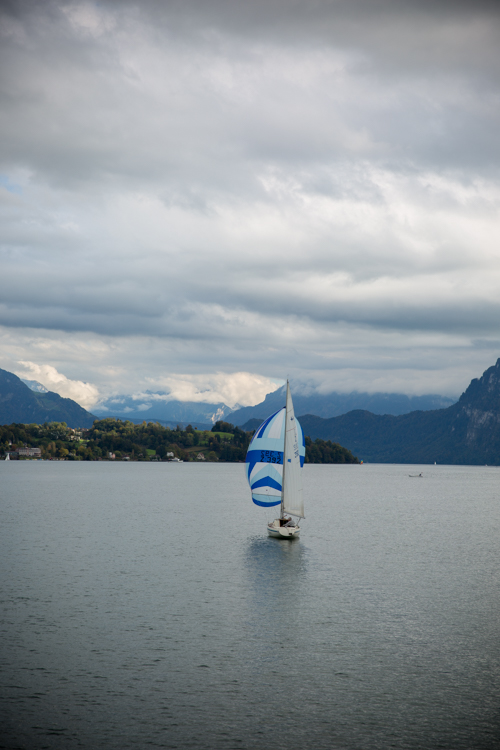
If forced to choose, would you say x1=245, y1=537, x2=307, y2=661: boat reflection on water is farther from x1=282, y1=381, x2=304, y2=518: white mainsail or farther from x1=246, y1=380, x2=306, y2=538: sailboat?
x1=282, y1=381, x2=304, y2=518: white mainsail

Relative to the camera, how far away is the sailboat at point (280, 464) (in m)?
79.5

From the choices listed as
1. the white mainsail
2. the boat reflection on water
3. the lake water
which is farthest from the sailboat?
the lake water

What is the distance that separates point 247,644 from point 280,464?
43165 millimetres

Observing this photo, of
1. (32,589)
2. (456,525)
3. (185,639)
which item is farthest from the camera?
(456,525)

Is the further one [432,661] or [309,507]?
[309,507]

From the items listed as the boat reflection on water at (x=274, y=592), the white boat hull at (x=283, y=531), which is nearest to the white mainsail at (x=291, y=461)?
the white boat hull at (x=283, y=531)

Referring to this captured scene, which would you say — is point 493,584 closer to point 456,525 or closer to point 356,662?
point 356,662

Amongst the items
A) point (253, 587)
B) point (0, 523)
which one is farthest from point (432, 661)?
point (0, 523)

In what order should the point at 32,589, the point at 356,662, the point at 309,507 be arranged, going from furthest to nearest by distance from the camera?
the point at 309,507 < the point at 32,589 < the point at 356,662

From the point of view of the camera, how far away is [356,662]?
116 feet

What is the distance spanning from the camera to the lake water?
2728 cm

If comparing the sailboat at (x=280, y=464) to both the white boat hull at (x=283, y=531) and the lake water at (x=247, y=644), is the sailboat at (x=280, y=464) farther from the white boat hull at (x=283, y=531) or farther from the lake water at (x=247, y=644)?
the lake water at (x=247, y=644)

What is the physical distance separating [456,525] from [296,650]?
7980 cm

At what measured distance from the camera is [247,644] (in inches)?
1518
